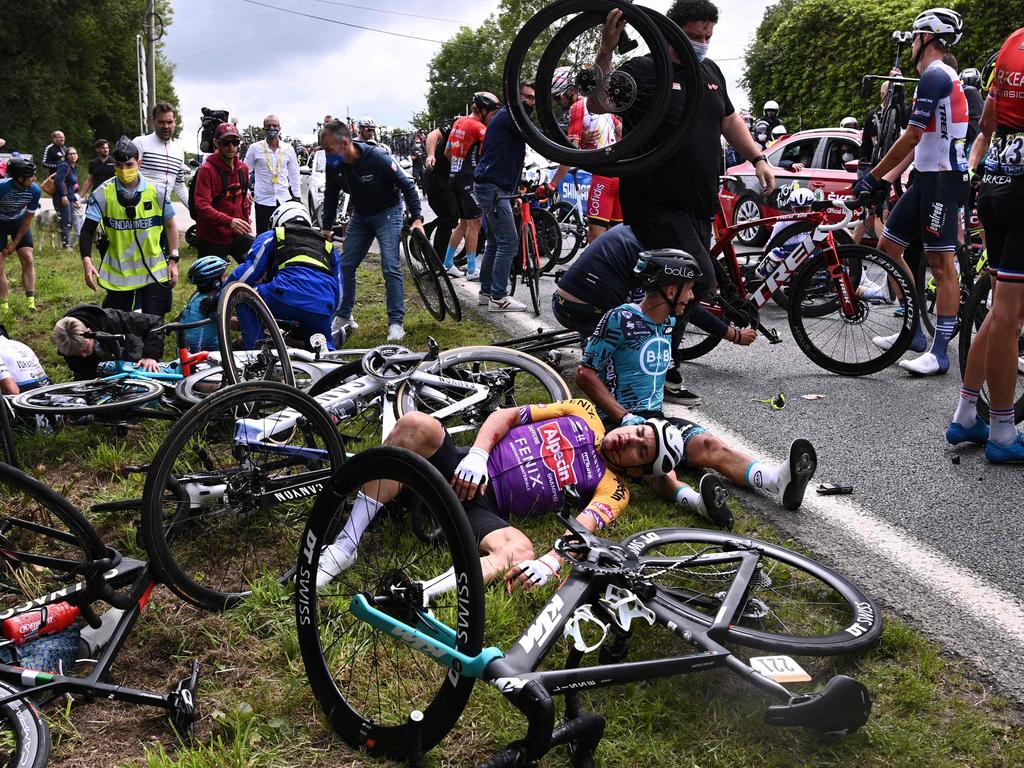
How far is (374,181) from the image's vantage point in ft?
26.1

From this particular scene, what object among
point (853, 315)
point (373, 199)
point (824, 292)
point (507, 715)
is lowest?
point (507, 715)

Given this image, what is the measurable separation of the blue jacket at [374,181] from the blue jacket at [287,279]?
5.30ft

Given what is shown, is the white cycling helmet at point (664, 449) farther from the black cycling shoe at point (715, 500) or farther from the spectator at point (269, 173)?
the spectator at point (269, 173)

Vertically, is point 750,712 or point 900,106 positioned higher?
point 900,106

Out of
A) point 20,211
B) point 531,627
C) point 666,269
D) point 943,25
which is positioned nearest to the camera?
point 531,627

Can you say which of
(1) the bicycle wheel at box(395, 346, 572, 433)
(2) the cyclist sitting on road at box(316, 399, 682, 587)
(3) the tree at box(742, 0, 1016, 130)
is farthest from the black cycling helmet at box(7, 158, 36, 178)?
(3) the tree at box(742, 0, 1016, 130)

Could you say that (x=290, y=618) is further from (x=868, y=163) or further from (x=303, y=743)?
(x=868, y=163)

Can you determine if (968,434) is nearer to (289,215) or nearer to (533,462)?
(533,462)

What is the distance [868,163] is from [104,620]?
9054mm

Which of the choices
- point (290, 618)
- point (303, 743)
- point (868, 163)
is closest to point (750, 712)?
point (303, 743)

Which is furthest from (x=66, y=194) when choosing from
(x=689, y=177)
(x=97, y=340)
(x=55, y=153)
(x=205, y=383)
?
(x=689, y=177)

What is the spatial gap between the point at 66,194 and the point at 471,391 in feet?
49.1

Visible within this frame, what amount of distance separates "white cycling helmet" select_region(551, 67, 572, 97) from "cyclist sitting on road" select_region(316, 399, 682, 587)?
2308 millimetres

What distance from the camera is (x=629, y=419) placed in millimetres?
4418
